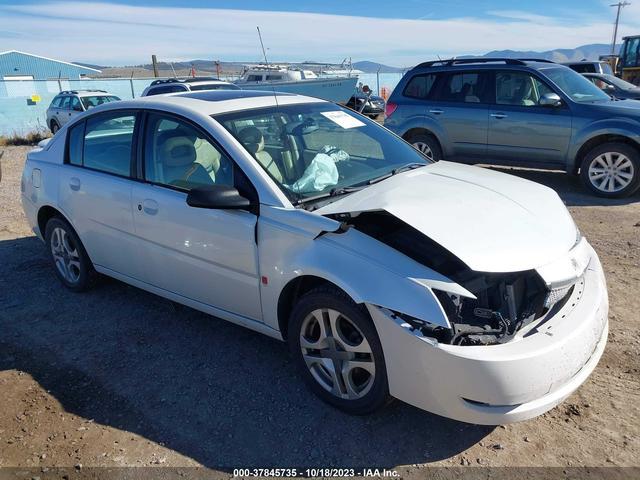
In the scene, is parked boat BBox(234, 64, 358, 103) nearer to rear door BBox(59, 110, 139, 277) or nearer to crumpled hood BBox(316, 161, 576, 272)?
rear door BBox(59, 110, 139, 277)

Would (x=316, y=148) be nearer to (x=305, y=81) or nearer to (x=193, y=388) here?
(x=193, y=388)

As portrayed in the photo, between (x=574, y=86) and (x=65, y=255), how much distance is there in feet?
24.5

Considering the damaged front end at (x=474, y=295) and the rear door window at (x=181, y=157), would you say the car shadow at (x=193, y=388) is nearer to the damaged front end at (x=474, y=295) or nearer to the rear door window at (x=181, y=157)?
the damaged front end at (x=474, y=295)

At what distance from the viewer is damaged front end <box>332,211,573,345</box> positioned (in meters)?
2.48

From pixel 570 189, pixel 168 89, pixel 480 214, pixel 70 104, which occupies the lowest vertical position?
pixel 570 189

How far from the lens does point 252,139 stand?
134 inches

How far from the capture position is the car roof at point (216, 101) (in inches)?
→ 143

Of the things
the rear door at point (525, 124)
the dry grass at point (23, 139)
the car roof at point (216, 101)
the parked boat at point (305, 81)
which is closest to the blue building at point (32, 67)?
the parked boat at point (305, 81)

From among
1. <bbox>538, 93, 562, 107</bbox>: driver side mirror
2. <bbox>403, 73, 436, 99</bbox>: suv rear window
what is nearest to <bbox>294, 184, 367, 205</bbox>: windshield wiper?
<bbox>538, 93, 562, 107</bbox>: driver side mirror

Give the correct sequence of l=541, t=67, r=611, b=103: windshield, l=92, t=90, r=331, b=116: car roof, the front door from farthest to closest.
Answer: l=541, t=67, r=611, b=103: windshield
l=92, t=90, r=331, b=116: car roof
the front door

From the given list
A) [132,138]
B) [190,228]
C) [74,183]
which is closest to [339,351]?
[190,228]

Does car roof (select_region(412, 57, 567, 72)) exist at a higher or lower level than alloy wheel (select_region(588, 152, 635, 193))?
higher

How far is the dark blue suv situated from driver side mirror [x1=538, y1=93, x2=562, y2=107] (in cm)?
1

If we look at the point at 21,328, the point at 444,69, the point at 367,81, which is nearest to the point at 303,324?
the point at 21,328
